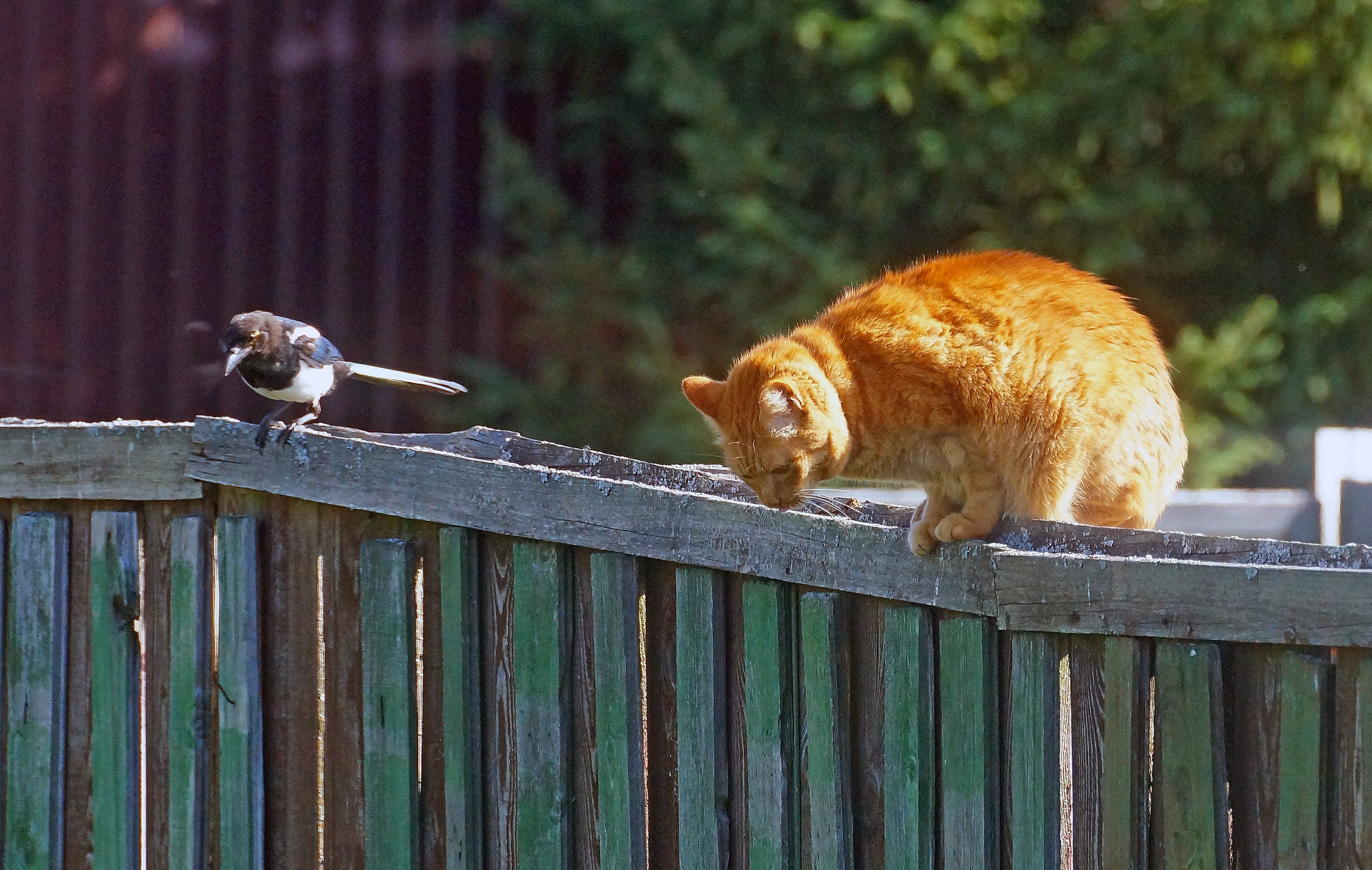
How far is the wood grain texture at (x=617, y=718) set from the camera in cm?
217

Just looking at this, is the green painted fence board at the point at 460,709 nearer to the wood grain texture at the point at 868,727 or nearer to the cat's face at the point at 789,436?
the cat's face at the point at 789,436

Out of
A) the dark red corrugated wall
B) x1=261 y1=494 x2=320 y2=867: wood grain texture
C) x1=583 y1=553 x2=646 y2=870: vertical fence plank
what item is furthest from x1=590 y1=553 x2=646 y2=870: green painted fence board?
the dark red corrugated wall

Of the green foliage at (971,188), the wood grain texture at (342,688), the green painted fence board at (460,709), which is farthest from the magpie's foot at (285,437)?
the green foliage at (971,188)

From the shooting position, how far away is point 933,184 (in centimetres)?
535

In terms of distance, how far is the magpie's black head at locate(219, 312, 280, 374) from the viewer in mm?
3346

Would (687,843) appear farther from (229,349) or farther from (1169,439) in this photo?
(229,349)

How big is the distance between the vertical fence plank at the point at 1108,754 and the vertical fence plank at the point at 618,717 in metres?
0.73

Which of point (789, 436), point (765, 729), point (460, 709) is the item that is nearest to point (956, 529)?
point (765, 729)

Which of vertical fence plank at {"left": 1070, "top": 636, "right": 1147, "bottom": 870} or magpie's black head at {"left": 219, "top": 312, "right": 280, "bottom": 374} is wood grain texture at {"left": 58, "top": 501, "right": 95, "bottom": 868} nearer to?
magpie's black head at {"left": 219, "top": 312, "right": 280, "bottom": 374}

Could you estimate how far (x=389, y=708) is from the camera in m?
2.33

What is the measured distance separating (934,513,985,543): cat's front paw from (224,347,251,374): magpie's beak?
76.3 inches

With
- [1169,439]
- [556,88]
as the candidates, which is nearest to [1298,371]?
[1169,439]

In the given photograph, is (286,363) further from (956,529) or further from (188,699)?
(956,529)

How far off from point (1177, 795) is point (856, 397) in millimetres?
1098
